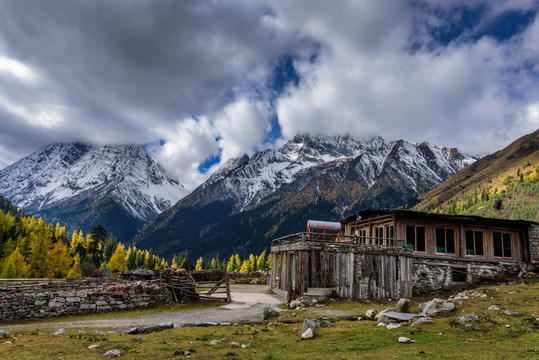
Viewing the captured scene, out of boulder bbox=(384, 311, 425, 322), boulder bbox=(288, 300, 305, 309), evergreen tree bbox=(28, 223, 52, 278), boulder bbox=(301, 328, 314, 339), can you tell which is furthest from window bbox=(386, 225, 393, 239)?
evergreen tree bbox=(28, 223, 52, 278)

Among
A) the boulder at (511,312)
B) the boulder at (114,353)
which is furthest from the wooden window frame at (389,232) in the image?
the boulder at (114,353)

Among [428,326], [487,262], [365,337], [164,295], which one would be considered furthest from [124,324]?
[487,262]

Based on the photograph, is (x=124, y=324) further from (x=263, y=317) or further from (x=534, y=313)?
(x=534, y=313)

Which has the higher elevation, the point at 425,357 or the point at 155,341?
the point at 425,357

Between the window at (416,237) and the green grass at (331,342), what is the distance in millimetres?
18482

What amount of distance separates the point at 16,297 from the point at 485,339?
2579 centimetres

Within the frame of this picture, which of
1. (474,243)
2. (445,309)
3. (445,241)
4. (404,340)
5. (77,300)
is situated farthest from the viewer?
(474,243)

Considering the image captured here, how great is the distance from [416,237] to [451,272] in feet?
16.4

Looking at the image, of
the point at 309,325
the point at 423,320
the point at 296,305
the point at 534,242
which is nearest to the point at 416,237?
the point at 534,242

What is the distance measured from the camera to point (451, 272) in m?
35.8

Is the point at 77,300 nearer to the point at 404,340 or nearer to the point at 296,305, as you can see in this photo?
the point at 296,305

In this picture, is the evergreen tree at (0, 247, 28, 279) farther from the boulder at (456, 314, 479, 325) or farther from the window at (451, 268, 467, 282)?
the boulder at (456, 314, 479, 325)

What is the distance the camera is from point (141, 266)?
138500mm

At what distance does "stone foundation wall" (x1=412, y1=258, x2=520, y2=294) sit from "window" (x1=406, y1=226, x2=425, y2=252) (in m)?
1.37
